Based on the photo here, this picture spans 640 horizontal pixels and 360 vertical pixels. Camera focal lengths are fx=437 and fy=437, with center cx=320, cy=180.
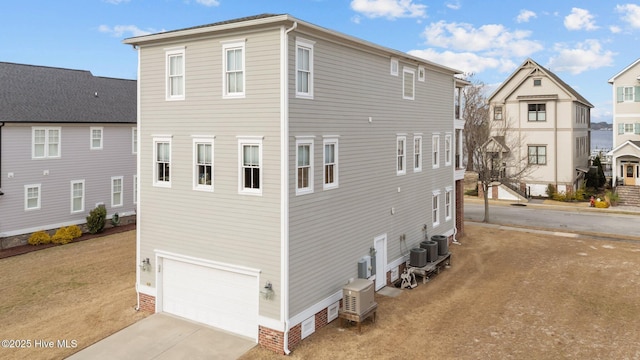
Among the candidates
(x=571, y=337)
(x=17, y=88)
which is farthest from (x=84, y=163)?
(x=571, y=337)

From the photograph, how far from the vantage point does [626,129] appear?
4438cm

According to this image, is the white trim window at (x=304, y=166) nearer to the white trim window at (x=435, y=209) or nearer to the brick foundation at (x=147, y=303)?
the brick foundation at (x=147, y=303)

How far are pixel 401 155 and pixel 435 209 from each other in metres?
5.65

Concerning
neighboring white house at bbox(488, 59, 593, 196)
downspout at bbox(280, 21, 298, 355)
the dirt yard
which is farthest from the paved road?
downspout at bbox(280, 21, 298, 355)

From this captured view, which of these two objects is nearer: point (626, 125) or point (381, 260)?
point (381, 260)

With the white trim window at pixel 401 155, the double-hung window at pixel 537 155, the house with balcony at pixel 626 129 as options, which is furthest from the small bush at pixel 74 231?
the house with balcony at pixel 626 129

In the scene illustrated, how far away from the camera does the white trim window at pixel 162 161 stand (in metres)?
16.2

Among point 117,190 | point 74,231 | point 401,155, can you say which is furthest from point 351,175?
point 117,190

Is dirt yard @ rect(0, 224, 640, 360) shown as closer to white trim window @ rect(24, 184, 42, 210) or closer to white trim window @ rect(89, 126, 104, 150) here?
white trim window @ rect(24, 184, 42, 210)

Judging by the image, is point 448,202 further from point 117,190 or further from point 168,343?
point 117,190

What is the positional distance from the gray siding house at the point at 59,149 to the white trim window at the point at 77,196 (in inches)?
2.4

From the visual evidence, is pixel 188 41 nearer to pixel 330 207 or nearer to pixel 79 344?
pixel 330 207

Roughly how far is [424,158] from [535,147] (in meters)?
27.9

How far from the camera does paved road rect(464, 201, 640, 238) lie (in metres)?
31.2
